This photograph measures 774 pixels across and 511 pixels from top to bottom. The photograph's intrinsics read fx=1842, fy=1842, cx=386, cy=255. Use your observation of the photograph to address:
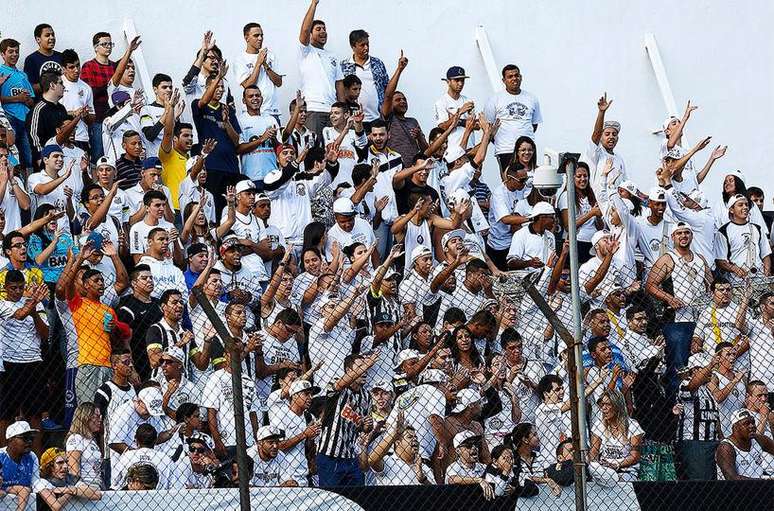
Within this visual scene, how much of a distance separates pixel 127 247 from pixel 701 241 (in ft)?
17.6

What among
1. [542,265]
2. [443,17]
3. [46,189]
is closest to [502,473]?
[542,265]

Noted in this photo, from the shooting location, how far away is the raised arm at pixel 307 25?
18.2 meters

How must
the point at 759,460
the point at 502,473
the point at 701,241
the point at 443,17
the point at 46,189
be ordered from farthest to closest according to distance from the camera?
the point at 443,17
the point at 701,241
the point at 46,189
the point at 759,460
the point at 502,473

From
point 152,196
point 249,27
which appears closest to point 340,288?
point 152,196

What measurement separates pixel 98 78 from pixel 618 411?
670 centimetres

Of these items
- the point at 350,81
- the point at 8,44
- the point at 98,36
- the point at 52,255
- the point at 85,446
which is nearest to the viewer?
the point at 85,446

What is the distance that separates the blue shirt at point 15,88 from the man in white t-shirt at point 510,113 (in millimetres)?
4700

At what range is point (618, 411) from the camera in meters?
13.0

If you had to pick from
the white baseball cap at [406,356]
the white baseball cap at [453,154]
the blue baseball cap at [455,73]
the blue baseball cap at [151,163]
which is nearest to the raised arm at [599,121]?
the blue baseball cap at [455,73]

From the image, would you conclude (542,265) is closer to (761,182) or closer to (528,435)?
(528,435)

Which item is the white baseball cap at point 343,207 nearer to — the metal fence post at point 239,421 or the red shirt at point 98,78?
the red shirt at point 98,78

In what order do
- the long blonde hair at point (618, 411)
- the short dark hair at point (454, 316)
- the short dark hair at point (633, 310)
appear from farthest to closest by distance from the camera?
the short dark hair at point (633, 310), the short dark hair at point (454, 316), the long blonde hair at point (618, 411)

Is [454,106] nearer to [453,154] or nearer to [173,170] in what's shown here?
[453,154]

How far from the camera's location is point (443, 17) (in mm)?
20000
